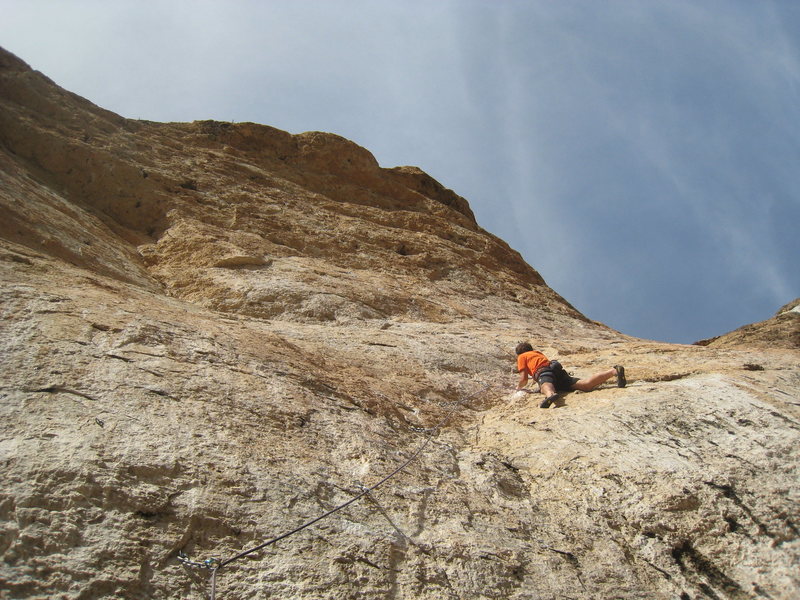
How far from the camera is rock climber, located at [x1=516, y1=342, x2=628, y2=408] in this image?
6.27m

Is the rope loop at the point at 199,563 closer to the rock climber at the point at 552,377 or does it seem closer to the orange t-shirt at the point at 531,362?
the rock climber at the point at 552,377

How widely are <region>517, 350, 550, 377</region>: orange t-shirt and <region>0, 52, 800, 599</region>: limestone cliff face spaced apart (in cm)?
29

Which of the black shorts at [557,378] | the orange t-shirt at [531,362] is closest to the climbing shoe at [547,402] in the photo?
the black shorts at [557,378]

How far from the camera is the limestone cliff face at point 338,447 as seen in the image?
3.21 m

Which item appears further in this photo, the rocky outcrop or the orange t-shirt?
the rocky outcrop

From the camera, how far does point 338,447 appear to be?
4477mm

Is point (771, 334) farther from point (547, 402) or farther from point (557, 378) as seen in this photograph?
point (547, 402)

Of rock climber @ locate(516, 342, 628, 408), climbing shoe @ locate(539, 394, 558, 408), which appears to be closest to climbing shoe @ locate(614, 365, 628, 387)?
rock climber @ locate(516, 342, 628, 408)

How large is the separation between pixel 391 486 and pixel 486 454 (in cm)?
112

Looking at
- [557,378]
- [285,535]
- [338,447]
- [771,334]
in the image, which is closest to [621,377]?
[557,378]

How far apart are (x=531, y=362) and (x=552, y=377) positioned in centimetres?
52

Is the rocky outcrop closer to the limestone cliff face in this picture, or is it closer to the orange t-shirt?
the limestone cliff face

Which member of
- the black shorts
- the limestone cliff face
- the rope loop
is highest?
the black shorts

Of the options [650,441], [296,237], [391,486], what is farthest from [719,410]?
[296,237]
